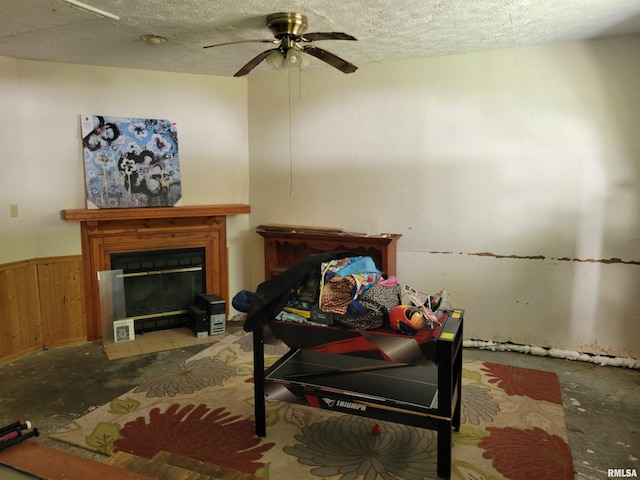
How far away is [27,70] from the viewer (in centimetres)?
373

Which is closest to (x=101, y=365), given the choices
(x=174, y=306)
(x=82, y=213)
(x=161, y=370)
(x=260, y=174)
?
(x=161, y=370)

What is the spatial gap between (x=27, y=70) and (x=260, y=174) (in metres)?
2.18

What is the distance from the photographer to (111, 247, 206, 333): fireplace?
168 inches

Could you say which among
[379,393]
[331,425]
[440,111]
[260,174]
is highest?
[440,111]

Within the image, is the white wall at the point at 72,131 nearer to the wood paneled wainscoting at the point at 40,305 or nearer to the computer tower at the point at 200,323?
the wood paneled wainscoting at the point at 40,305

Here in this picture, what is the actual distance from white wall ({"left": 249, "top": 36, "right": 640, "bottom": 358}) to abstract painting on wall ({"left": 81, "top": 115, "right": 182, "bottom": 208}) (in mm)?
1181

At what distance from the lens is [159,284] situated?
4410 millimetres

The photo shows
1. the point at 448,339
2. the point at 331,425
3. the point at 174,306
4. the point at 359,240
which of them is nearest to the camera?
the point at 448,339

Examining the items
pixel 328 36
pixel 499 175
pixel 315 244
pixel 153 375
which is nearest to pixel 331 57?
pixel 328 36

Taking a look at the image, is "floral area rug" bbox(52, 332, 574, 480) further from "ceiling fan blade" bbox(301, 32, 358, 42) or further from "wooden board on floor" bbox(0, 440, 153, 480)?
"ceiling fan blade" bbox(301, 32, 358, 42)

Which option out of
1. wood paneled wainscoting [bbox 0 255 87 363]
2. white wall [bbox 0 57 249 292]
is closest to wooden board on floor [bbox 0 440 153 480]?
wood paneled wainscoting [bbox 0 255 87 363]

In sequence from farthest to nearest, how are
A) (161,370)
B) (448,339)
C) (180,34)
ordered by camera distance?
(161,370)
(180,34)
(448,339)

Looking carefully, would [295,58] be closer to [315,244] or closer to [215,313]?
[315,244]

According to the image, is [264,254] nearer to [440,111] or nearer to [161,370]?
[161,370]
